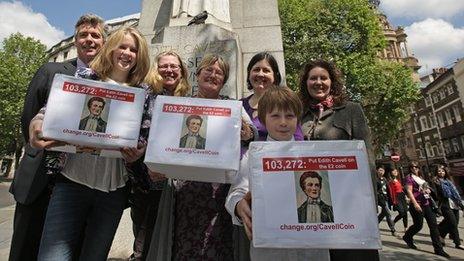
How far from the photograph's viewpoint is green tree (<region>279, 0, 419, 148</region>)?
2070cm

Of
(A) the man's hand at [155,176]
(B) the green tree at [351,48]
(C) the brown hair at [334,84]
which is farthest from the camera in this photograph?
(B) the green tree at [351,48]

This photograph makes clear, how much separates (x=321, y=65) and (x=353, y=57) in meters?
19.2

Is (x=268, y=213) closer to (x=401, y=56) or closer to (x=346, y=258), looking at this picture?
(x=346, y=258)

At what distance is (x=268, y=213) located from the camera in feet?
5.30

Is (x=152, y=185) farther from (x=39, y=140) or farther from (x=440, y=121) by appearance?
(x=440, y=121)

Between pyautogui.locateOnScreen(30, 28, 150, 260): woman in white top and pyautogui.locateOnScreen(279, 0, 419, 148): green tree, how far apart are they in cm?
1780

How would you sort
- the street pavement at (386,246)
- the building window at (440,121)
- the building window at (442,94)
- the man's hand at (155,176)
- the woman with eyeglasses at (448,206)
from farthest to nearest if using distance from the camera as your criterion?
1. the building window at (440,121)
2. the building window at (442,94)
3. the woman with eyeglasses at (448,206)
4. the street pavement at (386,246)
5. the man's hand at (155,176)

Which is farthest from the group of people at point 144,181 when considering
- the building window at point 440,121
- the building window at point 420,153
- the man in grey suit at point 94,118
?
the building window at point 420,153

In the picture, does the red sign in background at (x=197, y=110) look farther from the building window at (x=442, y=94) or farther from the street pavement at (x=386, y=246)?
the building window at (x=442, y=94)

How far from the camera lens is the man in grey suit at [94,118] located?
1.89m

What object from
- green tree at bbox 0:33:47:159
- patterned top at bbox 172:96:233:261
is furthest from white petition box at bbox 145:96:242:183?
green tree at bbox 0:33:47:159

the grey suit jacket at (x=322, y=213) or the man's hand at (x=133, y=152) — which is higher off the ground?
the man's hand at (x=133, y=152)

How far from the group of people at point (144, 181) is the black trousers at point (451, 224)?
263 inches

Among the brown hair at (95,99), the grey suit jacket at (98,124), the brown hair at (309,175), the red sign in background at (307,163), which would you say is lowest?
the brown hair at (309,175)
